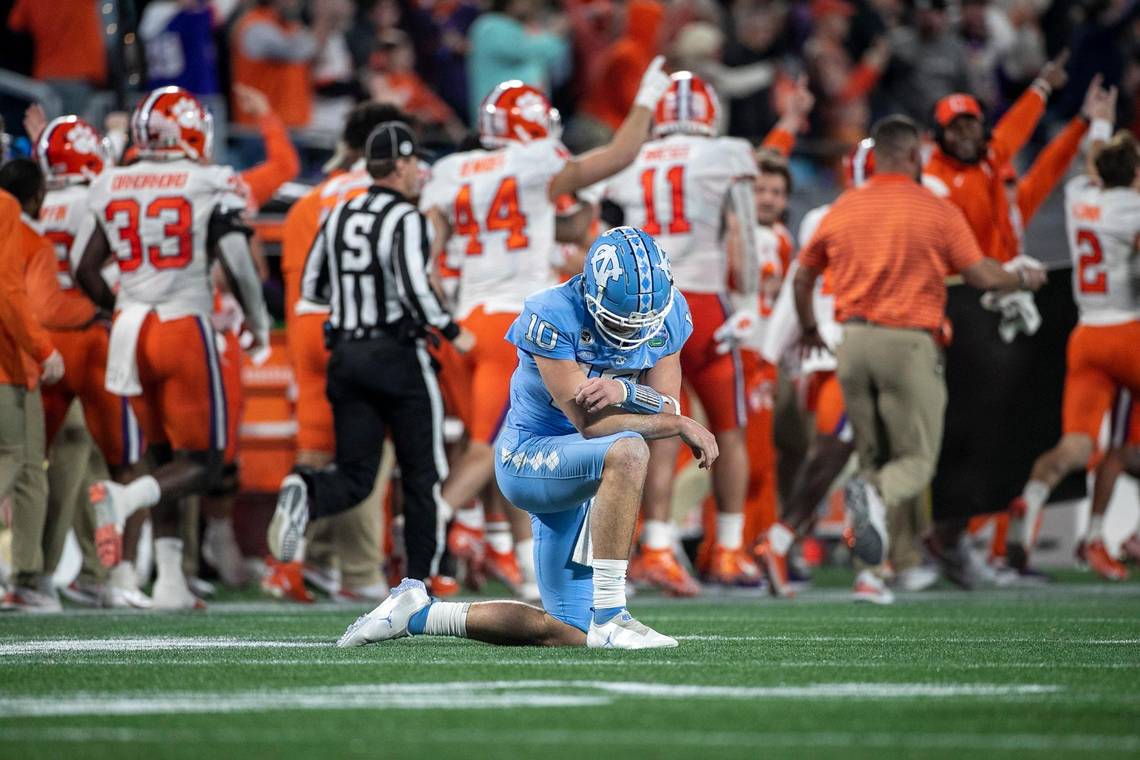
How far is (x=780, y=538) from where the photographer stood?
33.3 feet

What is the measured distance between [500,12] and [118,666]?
10.5m

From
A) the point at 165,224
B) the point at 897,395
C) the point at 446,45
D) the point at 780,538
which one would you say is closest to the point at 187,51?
the point at 446,45

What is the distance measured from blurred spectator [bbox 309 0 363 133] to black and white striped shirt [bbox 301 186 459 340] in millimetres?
6562

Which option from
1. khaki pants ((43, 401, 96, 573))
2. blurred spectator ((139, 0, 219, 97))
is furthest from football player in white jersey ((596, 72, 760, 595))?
blurred spectator ((139, 0, 219, 97))

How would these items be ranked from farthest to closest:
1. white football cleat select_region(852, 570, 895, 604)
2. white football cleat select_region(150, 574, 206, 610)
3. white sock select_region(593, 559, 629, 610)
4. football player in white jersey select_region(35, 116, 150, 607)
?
football player in white jersey select_region(35, 116, 150, 607) < white football cleat select_region(852, 570, 895, 604) < white football cleat select_region(150, 574, 206, 610) < white sock select_region(593, 559, 629, 610)

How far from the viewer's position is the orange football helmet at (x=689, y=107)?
10.7 m

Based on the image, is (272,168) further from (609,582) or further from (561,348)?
(609,582)

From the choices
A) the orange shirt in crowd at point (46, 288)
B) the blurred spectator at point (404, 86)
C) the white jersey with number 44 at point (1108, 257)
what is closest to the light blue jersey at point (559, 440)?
the orange shirt in crowd at point (46, 288)

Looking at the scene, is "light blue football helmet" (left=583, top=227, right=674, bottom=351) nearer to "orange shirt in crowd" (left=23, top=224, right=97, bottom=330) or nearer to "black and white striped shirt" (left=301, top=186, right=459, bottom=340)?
"black and white striped shirt" (left=301, top=186, right=459, bottom=340)

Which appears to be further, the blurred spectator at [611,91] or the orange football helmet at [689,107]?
the blurred spectator at [611,91]

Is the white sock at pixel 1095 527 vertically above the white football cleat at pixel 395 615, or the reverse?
the white football cleat at pixel 395 615

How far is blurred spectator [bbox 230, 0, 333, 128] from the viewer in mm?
14781

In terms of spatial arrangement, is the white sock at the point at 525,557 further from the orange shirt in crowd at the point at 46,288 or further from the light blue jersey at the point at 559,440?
the light blue jersey at the point at 559,440

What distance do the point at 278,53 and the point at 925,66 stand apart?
19.2ft
